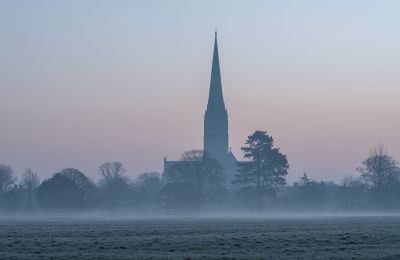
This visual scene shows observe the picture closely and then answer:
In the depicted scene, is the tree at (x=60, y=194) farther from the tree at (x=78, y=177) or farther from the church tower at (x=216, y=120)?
the church tower at (x=216, y=120)

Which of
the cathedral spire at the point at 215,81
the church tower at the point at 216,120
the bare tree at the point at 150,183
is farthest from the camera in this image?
the church tower at the point at 216,120

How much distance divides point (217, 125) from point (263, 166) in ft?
261

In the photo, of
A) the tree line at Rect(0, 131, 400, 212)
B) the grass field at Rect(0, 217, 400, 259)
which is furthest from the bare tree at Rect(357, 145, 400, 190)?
the grass field at Rect(0, 217, 400, 259)

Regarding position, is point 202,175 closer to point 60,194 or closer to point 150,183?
point 60,194

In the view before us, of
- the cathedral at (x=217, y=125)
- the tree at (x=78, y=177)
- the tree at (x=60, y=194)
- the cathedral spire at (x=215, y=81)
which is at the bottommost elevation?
the tree at (x=60, y=194)

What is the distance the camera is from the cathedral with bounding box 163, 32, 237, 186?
186 meters

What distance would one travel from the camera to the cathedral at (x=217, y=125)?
185750 mm

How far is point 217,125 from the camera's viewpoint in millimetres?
188875

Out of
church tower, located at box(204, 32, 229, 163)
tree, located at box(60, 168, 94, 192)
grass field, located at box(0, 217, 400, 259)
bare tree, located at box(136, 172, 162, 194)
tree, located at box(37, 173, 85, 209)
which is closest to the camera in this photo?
grass field, located at box(0, 217, 400, 259)

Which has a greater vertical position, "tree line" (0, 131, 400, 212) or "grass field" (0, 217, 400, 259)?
"tree line" (0, 131, 400, 212)

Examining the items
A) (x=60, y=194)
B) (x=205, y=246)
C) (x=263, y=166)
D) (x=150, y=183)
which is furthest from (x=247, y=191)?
(x=205, y=246)

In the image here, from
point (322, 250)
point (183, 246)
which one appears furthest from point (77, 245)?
point (322, 250)

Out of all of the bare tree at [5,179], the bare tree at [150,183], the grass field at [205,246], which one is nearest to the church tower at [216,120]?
the bare tree at [150,183]

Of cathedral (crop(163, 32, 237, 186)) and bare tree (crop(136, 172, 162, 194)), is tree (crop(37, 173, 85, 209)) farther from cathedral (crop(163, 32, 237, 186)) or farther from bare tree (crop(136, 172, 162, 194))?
cathedral (crop(163, 32, 237, 186))
